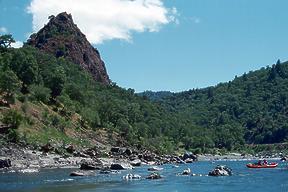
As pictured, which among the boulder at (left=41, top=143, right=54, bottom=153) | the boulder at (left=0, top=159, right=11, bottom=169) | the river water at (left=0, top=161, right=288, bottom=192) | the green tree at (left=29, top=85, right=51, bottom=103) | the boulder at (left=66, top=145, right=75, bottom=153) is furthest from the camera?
the green tree at (left=29, top=85, right=51, bottom=103)

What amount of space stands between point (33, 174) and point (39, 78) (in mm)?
72901

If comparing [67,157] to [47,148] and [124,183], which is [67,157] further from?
[124,183]

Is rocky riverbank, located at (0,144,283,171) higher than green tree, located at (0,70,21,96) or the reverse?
the reverse

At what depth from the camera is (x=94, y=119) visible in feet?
495

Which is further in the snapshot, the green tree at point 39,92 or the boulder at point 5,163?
the green tree at point 39,92

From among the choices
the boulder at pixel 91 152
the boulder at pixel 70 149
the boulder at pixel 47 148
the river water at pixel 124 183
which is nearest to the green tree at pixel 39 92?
the boulder at pixel 91 152

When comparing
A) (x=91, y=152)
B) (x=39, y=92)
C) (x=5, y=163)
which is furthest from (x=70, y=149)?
(x=39, y=92)

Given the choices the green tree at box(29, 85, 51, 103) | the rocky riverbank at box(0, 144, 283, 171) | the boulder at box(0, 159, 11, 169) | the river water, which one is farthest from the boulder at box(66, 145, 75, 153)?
the river water

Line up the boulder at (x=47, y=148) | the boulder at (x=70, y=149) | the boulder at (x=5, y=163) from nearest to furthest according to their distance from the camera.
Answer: the boulder at (x=5, y=163)
the boulder at (x=47, y=148)
the boulder at (x=70, y=149)

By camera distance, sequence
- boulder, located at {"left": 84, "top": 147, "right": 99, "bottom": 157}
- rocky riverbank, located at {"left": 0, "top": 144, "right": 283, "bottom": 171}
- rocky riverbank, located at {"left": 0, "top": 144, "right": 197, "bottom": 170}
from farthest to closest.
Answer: boulder, located at {"left": 84, "top": 147, "right": 99, "bottom": 157}
rocky riverbank, located at {"left": 0, "top": 144, "right": 197, "bottom": 170}
rocky riverbank, located at {"left": 0, "top": 144, "right": 283, "bottom": 171}

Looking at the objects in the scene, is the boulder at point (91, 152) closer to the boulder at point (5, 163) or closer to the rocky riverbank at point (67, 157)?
the rocky riverbank at point (67, 157)

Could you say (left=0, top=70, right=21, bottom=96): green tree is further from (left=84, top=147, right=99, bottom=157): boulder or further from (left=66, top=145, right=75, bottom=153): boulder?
(left=84, top=147, right=99, bottom=157): boulder

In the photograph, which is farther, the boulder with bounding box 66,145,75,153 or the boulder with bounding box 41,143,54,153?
the boulder with bounding box 66,145,75,153

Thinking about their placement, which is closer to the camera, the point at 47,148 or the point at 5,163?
the point at 5,163
